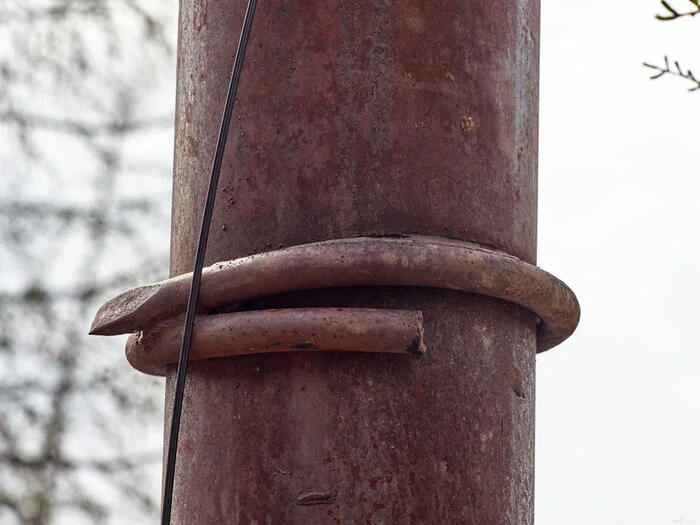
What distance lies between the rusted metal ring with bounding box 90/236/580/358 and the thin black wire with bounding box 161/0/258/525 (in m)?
0.04

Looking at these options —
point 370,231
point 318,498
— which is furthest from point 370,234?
point 318,498

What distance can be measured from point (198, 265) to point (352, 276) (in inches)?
9.1

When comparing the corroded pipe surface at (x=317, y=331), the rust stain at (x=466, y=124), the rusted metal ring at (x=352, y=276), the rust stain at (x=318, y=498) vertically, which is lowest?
the rust stain at (x=318, y=498)

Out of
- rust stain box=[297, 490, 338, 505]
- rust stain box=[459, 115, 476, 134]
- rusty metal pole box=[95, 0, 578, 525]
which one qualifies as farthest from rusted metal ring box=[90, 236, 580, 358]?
rust stain box=[297, 490, 338, 505]

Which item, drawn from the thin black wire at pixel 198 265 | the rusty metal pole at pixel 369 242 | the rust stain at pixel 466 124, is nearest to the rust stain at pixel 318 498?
the rusty metal pole at pixel 369 242

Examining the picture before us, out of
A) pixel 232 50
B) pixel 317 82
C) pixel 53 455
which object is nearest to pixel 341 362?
pixel 317 82

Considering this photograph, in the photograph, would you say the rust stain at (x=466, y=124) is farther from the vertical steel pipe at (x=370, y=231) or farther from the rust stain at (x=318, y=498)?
the rust stain at (x=318, y=498)

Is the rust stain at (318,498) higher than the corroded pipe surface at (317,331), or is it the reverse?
the corroded pipe surface at (317,331)

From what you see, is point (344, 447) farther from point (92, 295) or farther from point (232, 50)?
point (92, 295)

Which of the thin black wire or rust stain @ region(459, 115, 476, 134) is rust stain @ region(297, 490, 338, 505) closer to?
the thin black wire

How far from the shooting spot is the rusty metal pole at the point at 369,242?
1.42 metres

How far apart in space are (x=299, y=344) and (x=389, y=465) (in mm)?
209

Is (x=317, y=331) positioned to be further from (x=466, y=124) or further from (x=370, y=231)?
(x=466, y=124)

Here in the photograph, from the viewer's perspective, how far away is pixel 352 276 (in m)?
1.43
